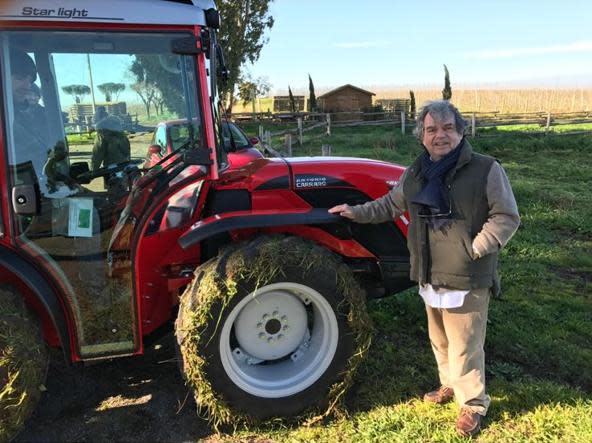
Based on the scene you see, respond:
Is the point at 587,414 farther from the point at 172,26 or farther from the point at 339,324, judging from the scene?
the point at 172,26

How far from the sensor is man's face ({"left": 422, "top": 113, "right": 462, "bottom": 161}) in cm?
278

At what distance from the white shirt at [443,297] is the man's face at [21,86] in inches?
91.4

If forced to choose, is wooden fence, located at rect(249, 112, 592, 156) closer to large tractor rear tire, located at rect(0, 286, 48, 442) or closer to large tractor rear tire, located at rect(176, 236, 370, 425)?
large tractor rear tire, located at rect(176, 236, 370, 425)

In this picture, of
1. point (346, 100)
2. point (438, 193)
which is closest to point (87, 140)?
point (438, 193)

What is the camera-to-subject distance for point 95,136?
2865 mm

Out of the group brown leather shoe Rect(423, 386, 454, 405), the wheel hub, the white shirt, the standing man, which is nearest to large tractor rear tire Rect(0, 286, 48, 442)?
the wheel hub

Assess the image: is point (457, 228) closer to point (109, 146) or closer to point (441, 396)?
point (441, 396)

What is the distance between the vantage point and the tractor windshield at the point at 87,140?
2.68 metres

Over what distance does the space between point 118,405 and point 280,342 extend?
1.08 m

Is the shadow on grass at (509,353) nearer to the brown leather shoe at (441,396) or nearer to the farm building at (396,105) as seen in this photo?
the brown leather shoe at (441,396)

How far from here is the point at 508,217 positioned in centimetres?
266

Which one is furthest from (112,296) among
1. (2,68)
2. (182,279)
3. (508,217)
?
(508,217)

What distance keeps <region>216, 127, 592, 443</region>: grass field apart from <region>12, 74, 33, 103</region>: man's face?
210cm

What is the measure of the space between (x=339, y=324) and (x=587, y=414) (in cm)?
155
